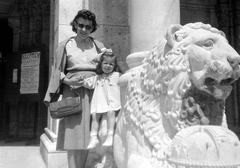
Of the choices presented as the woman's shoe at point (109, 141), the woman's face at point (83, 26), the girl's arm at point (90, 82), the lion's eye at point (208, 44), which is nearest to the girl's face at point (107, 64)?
the girl's arm at point (90, 82)

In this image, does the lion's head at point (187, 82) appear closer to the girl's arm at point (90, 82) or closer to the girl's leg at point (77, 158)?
the girl's arm at point (90, 82)

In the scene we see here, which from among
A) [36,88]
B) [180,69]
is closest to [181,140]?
[180,69]

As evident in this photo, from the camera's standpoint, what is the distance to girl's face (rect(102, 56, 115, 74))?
2.81 metres

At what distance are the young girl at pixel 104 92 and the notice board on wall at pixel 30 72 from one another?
4864mm

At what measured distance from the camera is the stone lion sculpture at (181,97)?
67.9 inches

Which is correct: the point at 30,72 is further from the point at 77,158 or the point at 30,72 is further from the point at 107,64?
the point at 107,64

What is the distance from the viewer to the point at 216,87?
184 cm

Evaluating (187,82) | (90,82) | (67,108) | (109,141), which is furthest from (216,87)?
(67,108)

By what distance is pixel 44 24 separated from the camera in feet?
27.5

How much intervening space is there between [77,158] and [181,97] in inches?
63.1

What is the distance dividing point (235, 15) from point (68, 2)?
5858mm

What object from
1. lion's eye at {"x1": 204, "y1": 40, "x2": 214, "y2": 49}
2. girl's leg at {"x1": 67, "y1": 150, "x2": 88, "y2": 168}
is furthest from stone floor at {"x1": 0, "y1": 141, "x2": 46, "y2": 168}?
lion's eye at {"x1": 204, "y1": 40, "x2": 214, "y2": 49}

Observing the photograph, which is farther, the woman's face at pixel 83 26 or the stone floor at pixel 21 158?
the stone floor at pixel 21 158

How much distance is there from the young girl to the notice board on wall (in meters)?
4.86
